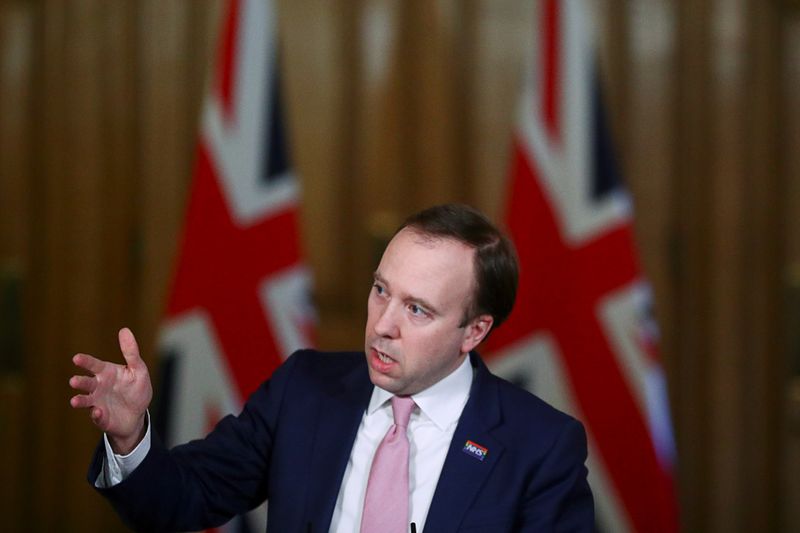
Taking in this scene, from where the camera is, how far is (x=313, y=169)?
348cm

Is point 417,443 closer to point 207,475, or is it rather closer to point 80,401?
point 207,475

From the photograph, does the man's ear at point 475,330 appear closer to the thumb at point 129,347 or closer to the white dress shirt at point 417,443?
the white dress shirt at point 417,443

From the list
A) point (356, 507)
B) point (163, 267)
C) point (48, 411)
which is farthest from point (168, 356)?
point (356, 507)

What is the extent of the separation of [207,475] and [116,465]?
0.81ft

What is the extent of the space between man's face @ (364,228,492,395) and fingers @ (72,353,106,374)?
492mm

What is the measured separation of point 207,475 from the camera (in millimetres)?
1889

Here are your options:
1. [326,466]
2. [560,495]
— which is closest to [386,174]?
[326,466]

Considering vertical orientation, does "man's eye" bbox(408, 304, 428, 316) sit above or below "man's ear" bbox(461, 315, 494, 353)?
above

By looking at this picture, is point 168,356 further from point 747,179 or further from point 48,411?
point 747,179

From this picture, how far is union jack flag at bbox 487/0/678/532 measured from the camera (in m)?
3.24

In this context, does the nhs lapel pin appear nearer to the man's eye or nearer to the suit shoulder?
the suit shoulder

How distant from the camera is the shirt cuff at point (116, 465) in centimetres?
168

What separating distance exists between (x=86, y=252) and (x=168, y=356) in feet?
1.93

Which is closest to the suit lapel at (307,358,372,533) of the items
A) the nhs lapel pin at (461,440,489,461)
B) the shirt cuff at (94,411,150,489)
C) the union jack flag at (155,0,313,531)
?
the nhs lapel pin at (461,440,489,461)
